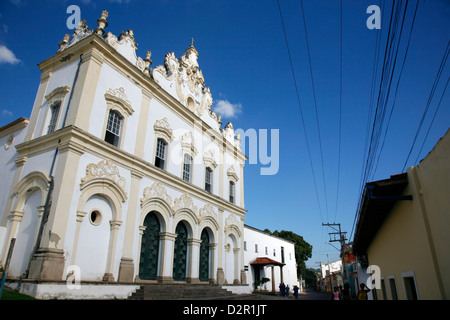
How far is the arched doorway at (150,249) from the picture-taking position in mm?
12422

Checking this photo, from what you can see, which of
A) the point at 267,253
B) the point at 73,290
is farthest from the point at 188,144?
the point at 267,253

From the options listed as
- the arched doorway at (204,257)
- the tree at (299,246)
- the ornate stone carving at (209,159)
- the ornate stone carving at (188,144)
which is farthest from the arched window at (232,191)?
the tree at (299,246)

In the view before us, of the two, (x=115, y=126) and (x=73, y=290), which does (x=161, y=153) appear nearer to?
(x=115, y=126)

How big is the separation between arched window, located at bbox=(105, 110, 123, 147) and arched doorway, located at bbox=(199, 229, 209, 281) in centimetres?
770

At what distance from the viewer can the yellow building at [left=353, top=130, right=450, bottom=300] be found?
13.8 feet

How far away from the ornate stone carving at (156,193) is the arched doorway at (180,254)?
185cm

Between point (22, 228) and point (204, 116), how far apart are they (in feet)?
39.6

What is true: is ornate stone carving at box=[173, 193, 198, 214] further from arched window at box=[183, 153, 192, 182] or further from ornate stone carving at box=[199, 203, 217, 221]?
arched window at box=[183, 153, 192, 182]

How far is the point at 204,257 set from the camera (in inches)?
658

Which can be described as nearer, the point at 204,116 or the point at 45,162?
the point at 45,162

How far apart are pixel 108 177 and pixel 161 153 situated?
390cm

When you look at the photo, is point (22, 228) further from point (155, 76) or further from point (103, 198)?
point (155, 76)

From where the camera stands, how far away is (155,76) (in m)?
15.3
